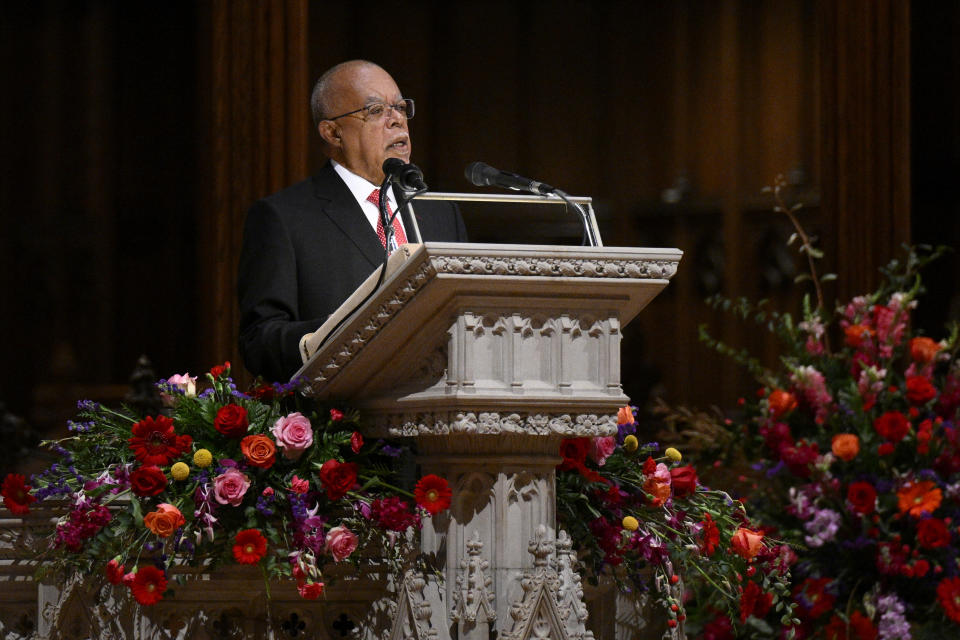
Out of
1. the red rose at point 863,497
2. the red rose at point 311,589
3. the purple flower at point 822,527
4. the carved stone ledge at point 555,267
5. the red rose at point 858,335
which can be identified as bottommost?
the purple flower at point 822,527

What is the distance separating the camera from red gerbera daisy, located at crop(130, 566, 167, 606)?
93.6 inches

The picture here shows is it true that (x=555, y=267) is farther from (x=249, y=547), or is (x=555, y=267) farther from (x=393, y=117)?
(x=393, y=117)

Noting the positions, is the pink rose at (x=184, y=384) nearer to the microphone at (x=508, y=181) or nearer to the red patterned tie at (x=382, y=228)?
the red patterned tie at (x=382, y=228)

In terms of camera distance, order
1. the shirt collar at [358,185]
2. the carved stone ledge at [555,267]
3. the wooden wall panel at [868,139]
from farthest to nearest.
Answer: the wooden wall panel at [868,139], the shirt collar at [358,185], the carved stone ledge at [555,267]

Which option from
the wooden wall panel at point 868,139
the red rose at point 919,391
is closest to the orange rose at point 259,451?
the red rose at point 919,391

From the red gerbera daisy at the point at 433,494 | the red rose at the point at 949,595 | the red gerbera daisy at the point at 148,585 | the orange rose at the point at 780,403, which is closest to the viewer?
the red gerbera daisy at the point at 433,494

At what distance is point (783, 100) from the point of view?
6.78 m

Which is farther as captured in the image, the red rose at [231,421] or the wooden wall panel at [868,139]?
the wooden wall panel at [868,139]

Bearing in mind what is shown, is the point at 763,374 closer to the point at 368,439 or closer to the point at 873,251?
the point at 873,251

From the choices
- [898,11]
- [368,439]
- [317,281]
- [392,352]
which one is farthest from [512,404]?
[898,11]

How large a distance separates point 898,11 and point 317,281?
127 inches

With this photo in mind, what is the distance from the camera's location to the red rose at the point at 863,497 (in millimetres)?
3785

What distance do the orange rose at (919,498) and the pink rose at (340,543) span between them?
1777 mm

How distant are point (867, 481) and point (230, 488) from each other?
198 centimetres
